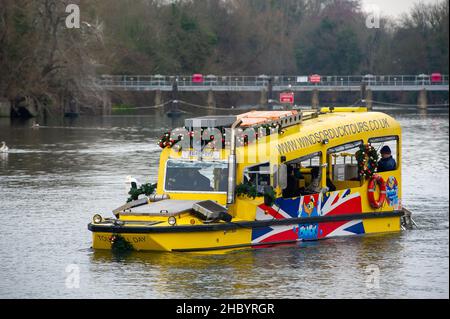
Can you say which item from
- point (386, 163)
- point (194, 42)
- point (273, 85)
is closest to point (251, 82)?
point (273, 85)

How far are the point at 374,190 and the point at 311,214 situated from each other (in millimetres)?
2041

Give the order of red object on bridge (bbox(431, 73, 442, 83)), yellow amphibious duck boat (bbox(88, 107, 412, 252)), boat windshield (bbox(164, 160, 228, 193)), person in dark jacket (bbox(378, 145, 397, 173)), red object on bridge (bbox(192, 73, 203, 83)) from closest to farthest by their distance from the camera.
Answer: yellow amphibious duck boat (bbox(88, 107, 412, 252)), boat windshield (bbox(164, 160, 228, 193)), person in dark jacket (bbox(378, 145, 397, 173)), red object on bridge (bbox(431, 73, 442, 83)), red object on bridge (bbox(192, 73, 203, 83))

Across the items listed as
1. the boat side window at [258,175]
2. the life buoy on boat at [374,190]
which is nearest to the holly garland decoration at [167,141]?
the boat side window at [258,175]

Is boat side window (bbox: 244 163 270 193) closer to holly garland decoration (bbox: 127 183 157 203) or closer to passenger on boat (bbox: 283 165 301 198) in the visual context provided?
passenger on boat (bbox: 283 165 301 198)

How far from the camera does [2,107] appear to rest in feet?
281

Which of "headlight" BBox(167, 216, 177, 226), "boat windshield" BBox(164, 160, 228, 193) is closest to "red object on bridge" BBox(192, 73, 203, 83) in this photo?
"boat windshield" BBox(164, 160, 228, 193)

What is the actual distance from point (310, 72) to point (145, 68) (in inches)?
790

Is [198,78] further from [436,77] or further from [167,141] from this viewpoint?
[167,141]

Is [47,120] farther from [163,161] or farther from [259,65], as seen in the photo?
[163,161]

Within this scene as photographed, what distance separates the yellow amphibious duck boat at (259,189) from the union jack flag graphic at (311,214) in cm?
2

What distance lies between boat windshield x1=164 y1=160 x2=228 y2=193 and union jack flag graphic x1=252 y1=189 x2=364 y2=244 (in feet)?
3.44

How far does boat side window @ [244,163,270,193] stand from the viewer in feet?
91.2

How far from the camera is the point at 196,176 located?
28094 mm
